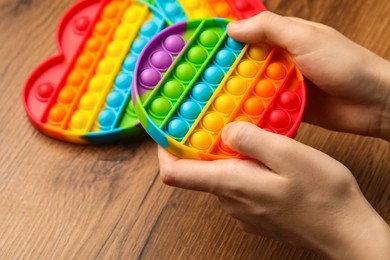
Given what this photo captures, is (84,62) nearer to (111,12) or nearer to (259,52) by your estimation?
(111,12)

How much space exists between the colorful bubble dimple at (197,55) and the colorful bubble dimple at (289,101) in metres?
0.11

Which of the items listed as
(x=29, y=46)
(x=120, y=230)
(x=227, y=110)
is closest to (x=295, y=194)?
(x=227, y=110)

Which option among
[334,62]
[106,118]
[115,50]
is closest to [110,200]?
[106,118]

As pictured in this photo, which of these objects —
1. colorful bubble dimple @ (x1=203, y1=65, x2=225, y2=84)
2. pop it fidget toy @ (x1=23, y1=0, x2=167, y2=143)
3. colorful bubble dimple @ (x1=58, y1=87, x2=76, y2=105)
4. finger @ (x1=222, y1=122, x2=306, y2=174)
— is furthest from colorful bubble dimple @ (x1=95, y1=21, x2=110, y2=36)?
finger @ (x1=222, y1=122, x2=306, y2=174)

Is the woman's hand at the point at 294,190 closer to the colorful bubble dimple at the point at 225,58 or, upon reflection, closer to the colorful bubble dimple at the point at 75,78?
the colorful bubble dimple at the point at 225,58

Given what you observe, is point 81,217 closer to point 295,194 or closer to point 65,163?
point 65,163

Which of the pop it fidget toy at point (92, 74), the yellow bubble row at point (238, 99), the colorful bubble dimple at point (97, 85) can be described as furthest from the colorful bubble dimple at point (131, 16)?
the yellow bubble row at point (238, 99)

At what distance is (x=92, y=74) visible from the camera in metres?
0.77

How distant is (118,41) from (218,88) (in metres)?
0.21

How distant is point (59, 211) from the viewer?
2.35ft

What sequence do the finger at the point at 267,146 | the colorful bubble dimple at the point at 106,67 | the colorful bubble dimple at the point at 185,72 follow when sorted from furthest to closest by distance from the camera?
the colorful bubble dimple at the point at 106,67 < the colorful bubble dimple at the point at 185,72 < the finger at the point at 267,146

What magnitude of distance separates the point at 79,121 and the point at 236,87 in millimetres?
228

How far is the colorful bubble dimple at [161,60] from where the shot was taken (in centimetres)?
67

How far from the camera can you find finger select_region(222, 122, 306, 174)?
57cm
